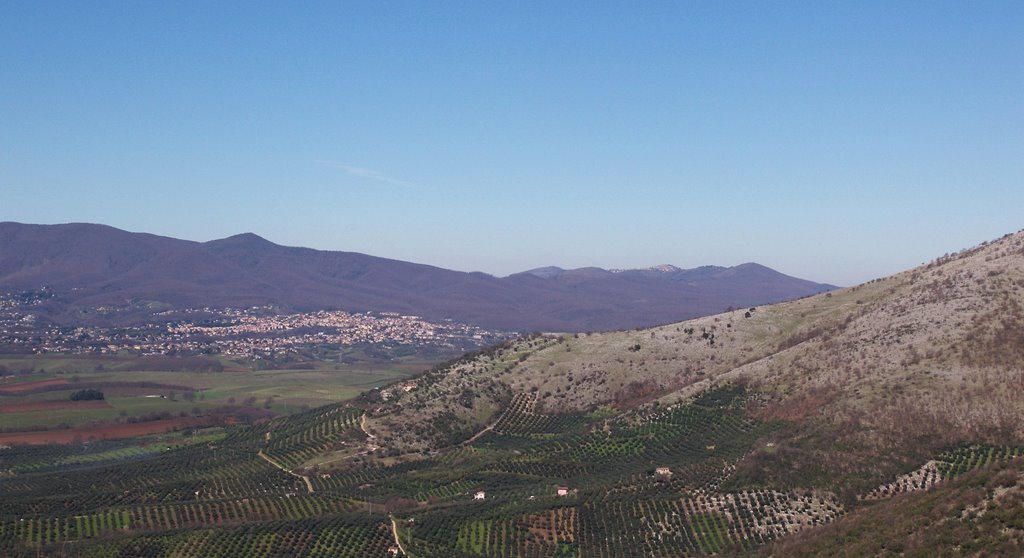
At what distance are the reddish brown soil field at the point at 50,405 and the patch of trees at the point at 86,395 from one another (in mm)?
1170

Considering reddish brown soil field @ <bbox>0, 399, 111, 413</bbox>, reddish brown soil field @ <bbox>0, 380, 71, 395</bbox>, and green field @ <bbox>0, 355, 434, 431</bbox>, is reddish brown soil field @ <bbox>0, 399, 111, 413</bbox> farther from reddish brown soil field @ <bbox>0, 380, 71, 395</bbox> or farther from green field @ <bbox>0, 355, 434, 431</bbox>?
reddish brown soil field @ <bbox>0, 380, 71, 395</bbox>

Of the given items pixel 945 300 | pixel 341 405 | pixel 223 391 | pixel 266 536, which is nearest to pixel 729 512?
pixel 266 536

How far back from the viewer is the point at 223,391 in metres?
156

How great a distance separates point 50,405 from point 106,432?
25.4m

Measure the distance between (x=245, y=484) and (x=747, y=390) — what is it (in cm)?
4775

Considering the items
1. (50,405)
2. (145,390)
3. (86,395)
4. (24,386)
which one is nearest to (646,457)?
(50,405)

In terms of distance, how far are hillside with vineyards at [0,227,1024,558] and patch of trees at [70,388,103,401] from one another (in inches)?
1427

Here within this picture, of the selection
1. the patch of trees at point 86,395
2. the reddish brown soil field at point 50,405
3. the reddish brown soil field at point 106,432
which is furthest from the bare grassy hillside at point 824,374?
the patch of trees at point 86,395

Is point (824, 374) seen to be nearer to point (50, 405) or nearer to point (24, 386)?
point (50, 405)

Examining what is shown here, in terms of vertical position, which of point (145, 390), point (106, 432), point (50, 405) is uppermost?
point (145, 390)

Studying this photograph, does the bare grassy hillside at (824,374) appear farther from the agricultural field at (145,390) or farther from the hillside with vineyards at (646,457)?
the agricultural field at (145,390)

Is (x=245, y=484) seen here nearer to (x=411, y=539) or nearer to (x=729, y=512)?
(x=411, y=539)

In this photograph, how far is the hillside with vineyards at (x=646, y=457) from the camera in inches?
2299

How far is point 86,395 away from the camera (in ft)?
454
